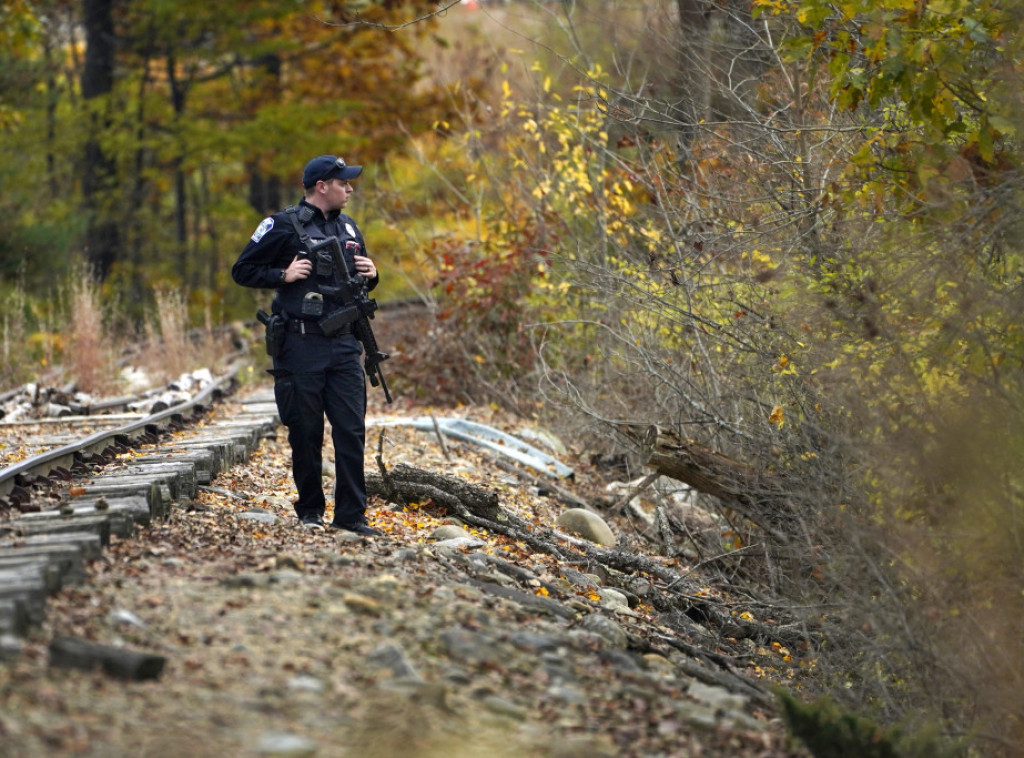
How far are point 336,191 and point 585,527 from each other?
3.17 metres

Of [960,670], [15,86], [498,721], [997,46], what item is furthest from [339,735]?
[15,86]

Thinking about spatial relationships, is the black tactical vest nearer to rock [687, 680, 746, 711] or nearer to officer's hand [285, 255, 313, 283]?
officer's hand [285, 255, 313, 283]

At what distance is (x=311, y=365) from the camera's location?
715 cm

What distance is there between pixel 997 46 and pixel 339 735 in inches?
192

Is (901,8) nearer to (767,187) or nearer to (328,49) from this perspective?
(767,187)

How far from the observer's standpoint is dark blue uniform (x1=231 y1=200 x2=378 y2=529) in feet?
23.5

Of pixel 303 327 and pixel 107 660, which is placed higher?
pixel 303 327

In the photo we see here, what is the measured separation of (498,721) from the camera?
4254 mm

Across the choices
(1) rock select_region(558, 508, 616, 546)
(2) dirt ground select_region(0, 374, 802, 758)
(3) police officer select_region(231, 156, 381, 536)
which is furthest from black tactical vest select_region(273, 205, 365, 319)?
(1) rock select_region(558, 508, 616, 546)

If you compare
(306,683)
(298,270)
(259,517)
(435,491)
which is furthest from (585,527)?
(306,683)

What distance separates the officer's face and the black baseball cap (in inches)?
1.2

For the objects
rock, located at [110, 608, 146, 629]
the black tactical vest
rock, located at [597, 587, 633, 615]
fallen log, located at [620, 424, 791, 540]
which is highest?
the black tactical vest

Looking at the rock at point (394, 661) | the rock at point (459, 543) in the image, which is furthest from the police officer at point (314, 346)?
the rock at point (394, 661)

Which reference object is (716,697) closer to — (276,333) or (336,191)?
(276,333)
